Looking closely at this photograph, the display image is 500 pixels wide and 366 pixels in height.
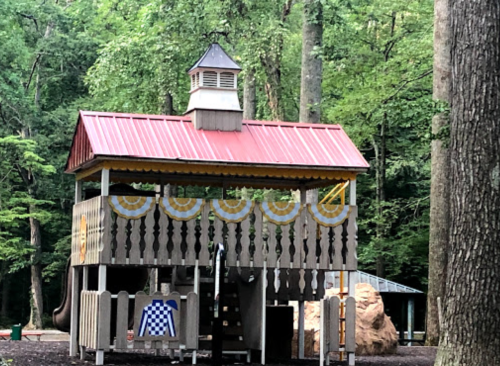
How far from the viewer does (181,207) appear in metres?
15.7

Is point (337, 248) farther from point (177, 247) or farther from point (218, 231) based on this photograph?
point (177, 247)

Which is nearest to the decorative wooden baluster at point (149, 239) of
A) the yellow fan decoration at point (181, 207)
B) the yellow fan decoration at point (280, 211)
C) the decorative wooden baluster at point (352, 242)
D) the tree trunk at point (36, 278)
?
the yellow fan decoration at point (181, 207)

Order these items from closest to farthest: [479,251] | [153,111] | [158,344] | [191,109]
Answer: [479,251] → [158,344] → [191,109] → [153,111]

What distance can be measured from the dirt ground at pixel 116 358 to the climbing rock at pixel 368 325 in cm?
38

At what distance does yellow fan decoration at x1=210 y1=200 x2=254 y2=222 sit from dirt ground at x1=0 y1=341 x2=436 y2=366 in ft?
8.06

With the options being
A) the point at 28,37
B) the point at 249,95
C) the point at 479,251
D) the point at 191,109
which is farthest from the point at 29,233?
the point at 479,251

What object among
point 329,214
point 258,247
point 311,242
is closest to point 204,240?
point 258,247

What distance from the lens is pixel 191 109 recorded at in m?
16.9

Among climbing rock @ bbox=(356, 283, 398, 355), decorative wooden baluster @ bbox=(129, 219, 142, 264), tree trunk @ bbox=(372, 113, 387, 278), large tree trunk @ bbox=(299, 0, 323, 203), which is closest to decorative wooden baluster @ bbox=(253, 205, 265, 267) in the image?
decorative wooden baluster @ bbox=(129, 219, 142, 264)

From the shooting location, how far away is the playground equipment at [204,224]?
50.4 ft

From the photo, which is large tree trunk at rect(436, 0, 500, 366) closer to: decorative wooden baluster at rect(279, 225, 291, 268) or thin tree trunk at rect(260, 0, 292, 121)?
decorative wooden baluster at rect(279, 225, 291, 268)

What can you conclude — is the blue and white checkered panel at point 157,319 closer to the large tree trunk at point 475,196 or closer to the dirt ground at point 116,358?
the dirt ground at point 116,358

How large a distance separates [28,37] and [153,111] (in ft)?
44.8

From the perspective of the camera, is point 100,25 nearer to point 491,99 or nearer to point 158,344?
point 158,344
